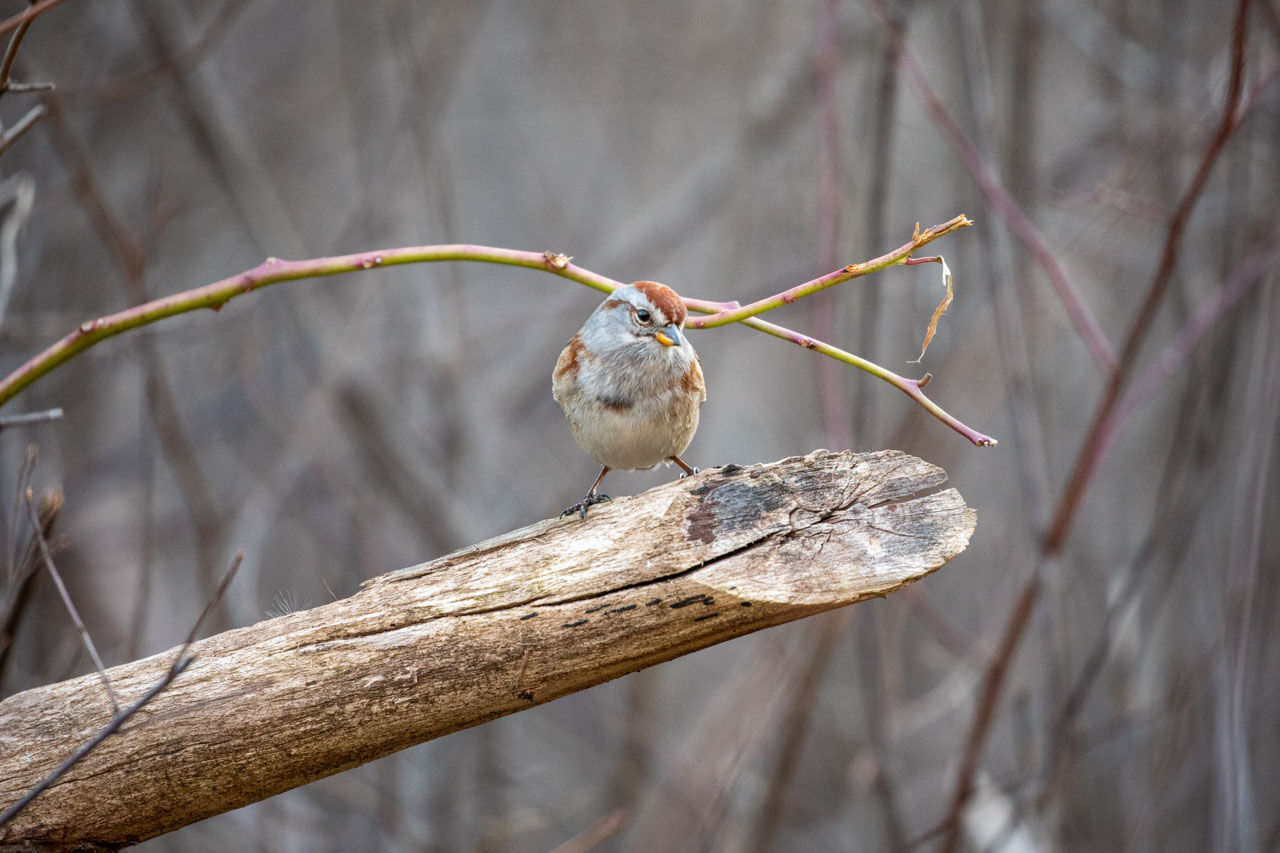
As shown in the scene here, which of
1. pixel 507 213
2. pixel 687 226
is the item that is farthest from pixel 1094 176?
pixel 507 213

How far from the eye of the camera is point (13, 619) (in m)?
1.88

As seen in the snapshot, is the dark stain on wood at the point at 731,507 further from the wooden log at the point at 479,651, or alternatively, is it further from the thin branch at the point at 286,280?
the thin branch at the point at 286,280

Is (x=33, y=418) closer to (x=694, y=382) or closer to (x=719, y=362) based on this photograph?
(x=694, y=382)

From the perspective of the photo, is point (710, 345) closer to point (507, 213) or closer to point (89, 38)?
point (507, 213)

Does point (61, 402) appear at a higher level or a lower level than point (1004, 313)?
higher

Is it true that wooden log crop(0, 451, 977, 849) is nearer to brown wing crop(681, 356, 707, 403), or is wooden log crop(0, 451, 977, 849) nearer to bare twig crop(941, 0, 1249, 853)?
brown wing crop(681, 356, 707, 403)

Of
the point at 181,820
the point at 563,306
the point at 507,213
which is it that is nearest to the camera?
the point at 181,820

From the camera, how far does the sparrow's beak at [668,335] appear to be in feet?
8.30

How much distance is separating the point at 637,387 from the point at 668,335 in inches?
6.7

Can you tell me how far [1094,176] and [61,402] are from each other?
5.53m

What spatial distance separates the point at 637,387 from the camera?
2508 mm

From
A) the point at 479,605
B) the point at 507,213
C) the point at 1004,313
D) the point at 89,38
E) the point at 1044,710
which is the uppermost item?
the point at 89,38

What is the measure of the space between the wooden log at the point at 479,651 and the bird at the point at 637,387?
819 mm

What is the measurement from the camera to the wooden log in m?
1.57
